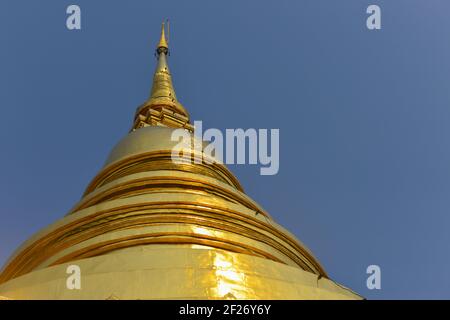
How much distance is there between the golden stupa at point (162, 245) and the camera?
6.67 metres

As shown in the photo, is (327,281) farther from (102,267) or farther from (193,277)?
(102,267)

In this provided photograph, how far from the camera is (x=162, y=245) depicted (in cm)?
796

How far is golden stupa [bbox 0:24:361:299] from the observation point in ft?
21.9

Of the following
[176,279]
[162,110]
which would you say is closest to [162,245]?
[176,279]

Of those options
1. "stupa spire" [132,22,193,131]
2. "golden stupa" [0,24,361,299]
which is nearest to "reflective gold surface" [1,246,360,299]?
"golden stupa" [0,24,361,299]

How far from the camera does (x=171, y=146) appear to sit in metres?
11.1

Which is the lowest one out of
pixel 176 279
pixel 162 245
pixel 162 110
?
pixel 176 279

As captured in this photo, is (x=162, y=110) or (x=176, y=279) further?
(x=162, y=110)

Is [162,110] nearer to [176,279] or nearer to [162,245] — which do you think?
[162,245]

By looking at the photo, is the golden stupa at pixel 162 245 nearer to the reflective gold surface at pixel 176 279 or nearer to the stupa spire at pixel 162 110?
the reflective gold surface at pixel 176 279

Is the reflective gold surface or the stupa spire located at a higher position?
the stupa spire

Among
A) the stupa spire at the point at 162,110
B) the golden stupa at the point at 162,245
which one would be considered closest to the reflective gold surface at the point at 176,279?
the golden stupa at the point at 162,245

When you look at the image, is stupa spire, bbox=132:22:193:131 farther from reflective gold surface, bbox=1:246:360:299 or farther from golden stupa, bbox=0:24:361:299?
reflective gold surface, bbox=1:246:360:299
